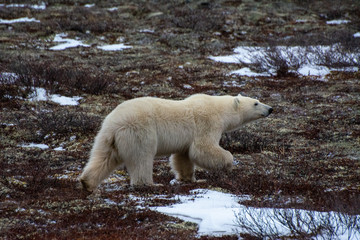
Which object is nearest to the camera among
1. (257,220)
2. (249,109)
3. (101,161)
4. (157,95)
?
(257,220)

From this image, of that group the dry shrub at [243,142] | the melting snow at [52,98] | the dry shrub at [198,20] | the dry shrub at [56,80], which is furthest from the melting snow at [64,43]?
the dry shrub at [243,142]

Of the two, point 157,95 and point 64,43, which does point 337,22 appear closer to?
point 64,43

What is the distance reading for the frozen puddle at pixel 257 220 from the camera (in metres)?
3.62

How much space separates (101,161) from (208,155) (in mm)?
1570

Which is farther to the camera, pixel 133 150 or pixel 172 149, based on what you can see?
pixel 172 149

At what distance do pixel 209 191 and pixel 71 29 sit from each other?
18108 millimetres

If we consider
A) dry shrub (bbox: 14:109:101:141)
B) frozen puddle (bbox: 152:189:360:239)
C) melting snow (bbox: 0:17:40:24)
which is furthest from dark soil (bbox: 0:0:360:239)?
melting snow (bbox: 0:17:40:24)

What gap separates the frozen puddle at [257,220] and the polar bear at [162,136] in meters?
1.00

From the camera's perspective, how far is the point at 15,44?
1909cm

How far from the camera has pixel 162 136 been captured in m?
5.98

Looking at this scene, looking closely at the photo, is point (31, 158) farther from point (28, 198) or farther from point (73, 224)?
point (73, 224)

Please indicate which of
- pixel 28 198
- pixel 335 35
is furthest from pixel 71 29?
pixel 28 198

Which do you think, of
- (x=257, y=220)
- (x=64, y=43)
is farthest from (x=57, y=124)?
(x=64, y=43)

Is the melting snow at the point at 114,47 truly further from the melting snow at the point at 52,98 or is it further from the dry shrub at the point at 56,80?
the melting snow at the point at 52,98
